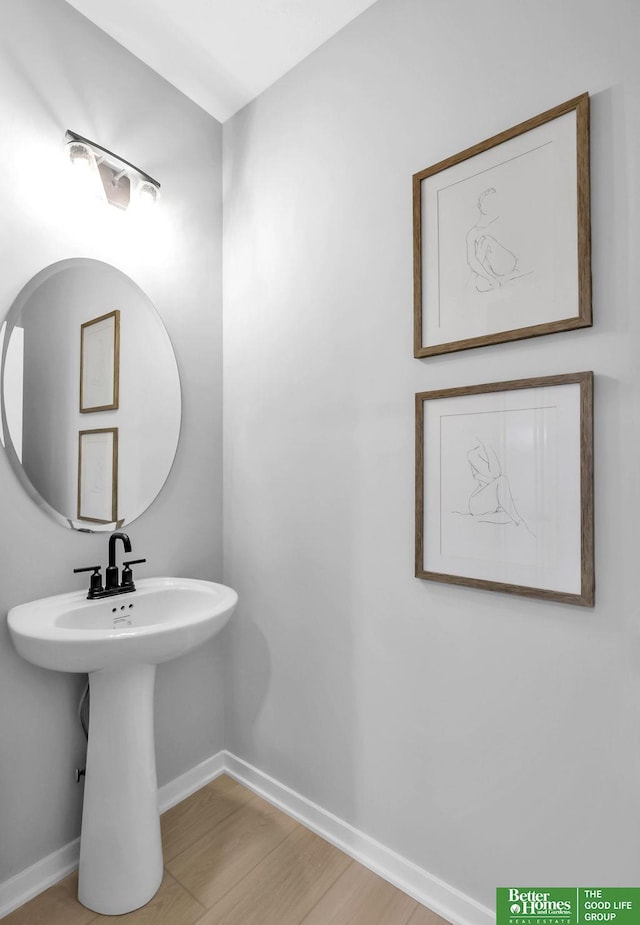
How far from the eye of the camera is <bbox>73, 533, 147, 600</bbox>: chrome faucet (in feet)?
4.67

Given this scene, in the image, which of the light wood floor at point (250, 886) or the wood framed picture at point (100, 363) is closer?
the light wood floor at point (250, 886)

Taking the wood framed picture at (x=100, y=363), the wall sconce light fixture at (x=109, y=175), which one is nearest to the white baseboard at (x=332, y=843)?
the wood framed picture at (x=100, y=363)

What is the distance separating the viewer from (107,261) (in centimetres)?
156

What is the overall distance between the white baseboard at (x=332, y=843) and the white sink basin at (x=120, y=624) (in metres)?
0.68

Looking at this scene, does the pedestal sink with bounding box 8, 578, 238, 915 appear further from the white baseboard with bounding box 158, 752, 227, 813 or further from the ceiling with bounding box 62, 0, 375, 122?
the ceiling with bounding box 62, 0, 375, 122

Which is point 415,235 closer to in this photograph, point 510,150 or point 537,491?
point 510,150

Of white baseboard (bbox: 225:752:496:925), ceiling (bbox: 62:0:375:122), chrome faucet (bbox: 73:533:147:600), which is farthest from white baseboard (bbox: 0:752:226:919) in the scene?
ceiling (bbox: 62:0:375:122)

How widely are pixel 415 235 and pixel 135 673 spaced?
1.43 metres

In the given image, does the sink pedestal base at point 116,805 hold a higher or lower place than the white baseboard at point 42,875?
higher

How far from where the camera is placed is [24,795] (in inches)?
52.7

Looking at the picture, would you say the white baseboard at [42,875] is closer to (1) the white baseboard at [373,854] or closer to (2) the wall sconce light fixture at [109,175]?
(1) the white baseboard at [373,854]

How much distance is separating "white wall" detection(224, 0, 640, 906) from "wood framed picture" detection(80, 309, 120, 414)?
46 centimetres

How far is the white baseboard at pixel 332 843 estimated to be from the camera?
4.19 ft

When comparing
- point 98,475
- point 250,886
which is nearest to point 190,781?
point 250,886
